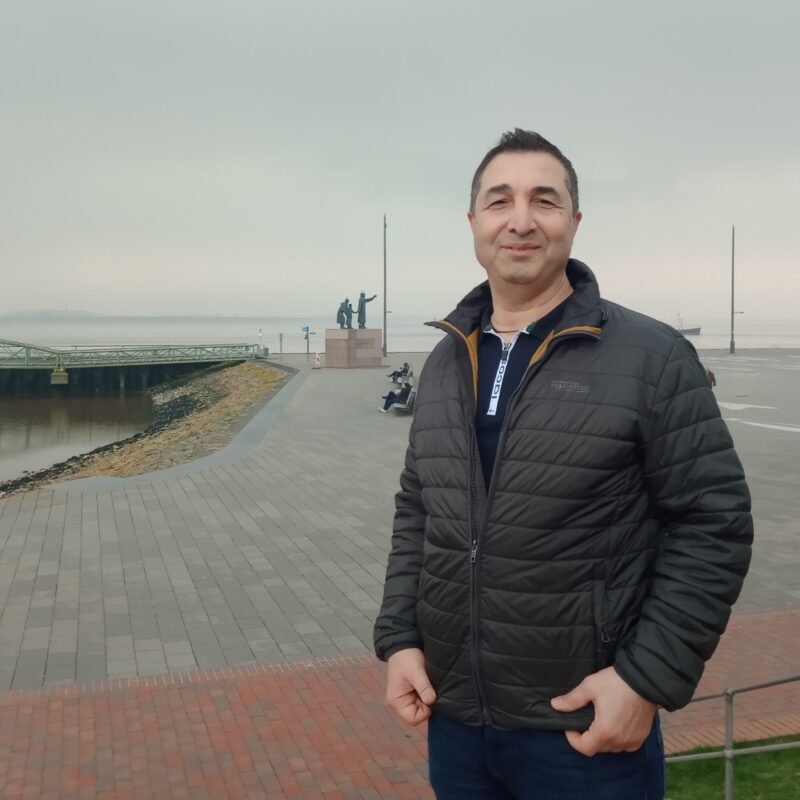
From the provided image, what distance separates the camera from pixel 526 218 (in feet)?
7.01

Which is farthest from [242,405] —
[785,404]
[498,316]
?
[498,316]

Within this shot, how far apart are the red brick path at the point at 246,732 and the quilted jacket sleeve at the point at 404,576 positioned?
2.33m

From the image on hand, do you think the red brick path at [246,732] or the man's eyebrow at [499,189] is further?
the red brick path at [246,732]

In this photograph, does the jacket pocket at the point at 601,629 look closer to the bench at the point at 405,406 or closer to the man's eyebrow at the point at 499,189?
the man's eyebrow at the point at 499,189

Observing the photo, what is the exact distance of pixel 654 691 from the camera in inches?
75.5

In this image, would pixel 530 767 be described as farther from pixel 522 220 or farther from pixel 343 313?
pixel 343 313

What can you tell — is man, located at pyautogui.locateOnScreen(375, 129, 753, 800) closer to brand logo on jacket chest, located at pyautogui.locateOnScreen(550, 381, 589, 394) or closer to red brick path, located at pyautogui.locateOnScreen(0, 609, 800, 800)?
brand logo on jacket chest, located at pyautogui.locateOnScreen(550, 381, 589, 394)

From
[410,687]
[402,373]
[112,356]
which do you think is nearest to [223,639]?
[410,687]

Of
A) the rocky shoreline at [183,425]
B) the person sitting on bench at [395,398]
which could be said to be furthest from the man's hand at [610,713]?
the person sitting on bench at [395,398]

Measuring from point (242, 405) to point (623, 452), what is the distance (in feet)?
77.9

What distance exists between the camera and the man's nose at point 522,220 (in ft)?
7.00

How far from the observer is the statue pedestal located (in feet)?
120

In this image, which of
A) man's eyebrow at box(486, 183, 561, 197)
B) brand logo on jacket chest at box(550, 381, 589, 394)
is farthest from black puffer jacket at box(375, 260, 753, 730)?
man's eyebrow at box(486, 183, 561, 197)

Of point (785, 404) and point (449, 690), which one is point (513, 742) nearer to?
point (449, 690)
